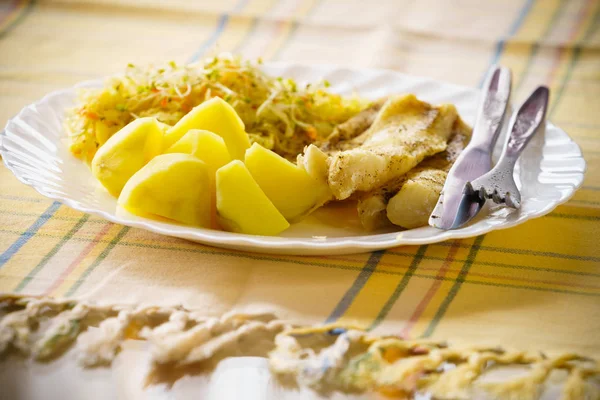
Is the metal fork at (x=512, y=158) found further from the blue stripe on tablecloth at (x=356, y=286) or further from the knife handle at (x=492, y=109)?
the blue stripe on tablecloth at (x=356, y=286)

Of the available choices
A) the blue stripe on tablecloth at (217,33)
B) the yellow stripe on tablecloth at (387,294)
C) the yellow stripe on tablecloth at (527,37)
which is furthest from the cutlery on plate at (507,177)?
the blue stripe on tablecloth at (217,33)

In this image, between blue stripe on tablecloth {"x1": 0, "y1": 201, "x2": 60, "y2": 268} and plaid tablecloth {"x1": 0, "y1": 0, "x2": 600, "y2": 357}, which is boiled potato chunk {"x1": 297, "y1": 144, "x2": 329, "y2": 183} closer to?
plaid tablecloth {"x1": 0, "y1": 0, "x2": 600, "y2": 357}

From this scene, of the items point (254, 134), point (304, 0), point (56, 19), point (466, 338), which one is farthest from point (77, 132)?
point (304, 0)

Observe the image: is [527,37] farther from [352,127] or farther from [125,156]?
[125,156]

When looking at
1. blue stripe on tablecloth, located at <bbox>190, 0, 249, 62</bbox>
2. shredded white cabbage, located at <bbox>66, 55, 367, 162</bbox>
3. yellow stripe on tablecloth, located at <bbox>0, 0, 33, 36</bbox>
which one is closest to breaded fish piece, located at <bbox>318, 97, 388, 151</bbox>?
shredded white cabbage, located at <bbox>66, 55, 367, 162</bbox>

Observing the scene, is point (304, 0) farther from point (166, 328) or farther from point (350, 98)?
point (166, 328)

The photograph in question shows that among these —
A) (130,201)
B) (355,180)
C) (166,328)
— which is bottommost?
(166,328)

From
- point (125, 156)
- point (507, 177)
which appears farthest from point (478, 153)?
point (125, 156)
